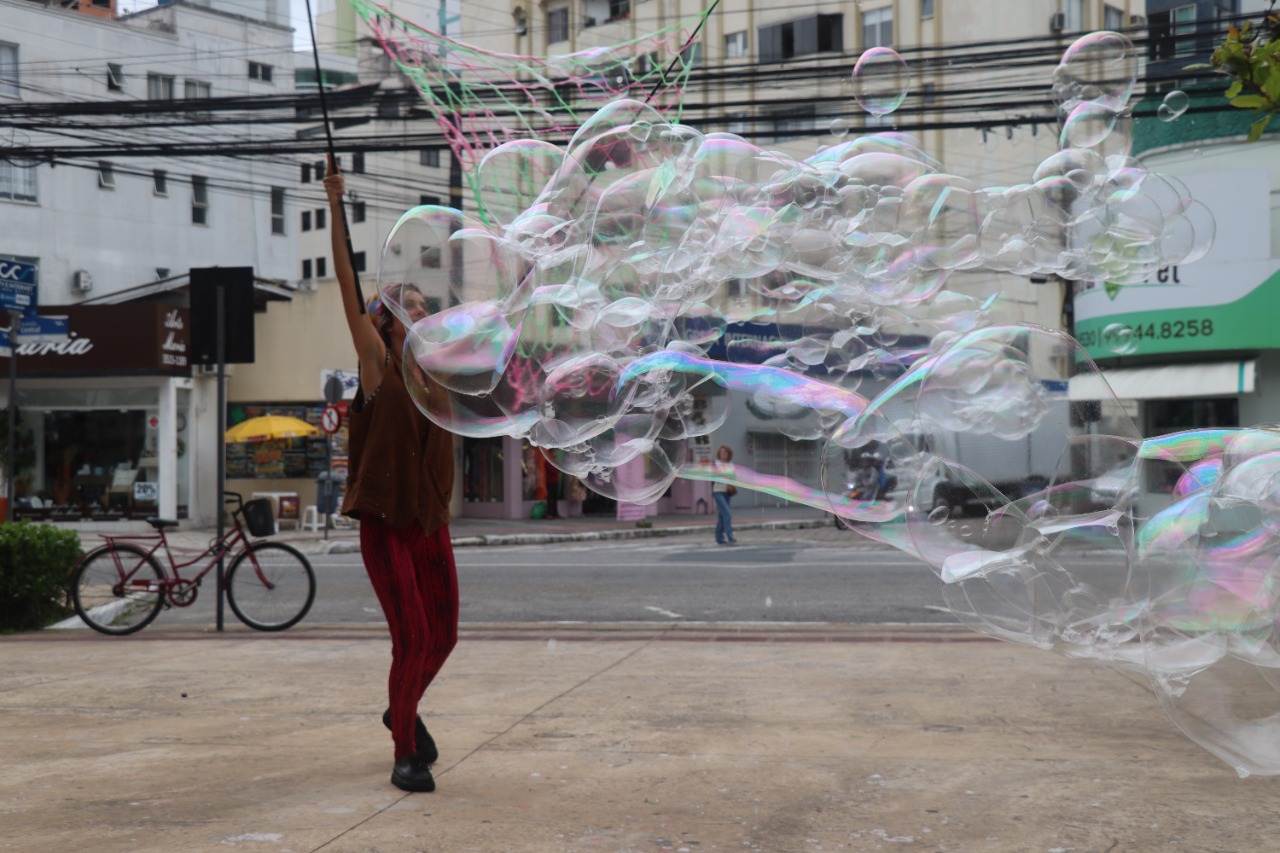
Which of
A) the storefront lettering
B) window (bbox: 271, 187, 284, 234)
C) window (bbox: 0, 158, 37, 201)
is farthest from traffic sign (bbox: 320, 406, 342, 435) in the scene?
window (bbox: 271, 187, 284, 234)

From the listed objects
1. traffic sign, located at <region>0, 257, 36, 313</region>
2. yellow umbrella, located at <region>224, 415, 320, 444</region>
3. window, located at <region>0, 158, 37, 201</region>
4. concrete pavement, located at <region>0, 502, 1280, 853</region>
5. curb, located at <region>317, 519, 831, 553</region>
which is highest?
window, located at <region>0, 158, 37, 201</region>

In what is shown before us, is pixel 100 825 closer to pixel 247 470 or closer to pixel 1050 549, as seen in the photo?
pixel 1050 549

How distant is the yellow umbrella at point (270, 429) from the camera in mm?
26406

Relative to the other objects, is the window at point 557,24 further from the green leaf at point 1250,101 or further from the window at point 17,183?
the green leaf at point 1250,101

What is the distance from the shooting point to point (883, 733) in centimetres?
561

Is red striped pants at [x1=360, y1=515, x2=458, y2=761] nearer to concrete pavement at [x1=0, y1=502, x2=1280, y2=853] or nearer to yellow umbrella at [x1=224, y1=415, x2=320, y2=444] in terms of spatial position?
concrete pavement at [x1=0, y1=502, x2=1280, y2=853]

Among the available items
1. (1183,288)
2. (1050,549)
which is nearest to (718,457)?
(1050,549)

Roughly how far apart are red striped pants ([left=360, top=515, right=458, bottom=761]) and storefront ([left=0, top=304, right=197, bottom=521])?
22.4 m

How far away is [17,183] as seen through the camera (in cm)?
3070

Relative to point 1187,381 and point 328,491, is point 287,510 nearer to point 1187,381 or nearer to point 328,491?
point 328,491

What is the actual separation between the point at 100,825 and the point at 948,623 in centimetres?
734

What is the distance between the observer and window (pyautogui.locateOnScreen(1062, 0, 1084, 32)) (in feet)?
101

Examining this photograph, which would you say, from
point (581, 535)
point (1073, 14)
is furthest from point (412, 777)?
point (1073, 14)

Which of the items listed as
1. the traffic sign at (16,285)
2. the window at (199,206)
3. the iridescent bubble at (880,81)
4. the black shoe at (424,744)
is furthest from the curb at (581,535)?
the black shoe at (424,744)
